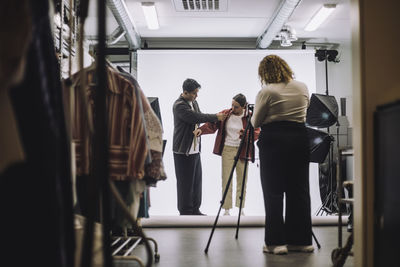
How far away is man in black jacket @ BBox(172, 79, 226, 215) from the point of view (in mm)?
4949

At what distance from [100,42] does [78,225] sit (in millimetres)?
722

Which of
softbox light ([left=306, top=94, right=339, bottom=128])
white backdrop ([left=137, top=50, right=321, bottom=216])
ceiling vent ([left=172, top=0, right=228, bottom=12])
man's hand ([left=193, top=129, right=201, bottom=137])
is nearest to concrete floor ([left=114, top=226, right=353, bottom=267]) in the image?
man's hand ([left=193, top=129, right=201, bottom=137])

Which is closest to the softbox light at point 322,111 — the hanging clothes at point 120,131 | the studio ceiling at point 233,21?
the studio ceiling at point 233,21

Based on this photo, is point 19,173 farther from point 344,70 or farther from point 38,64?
point 344,70

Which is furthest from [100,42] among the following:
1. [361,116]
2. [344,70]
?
[344,70]

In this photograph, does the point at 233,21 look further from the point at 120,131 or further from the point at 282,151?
the point at 120,131

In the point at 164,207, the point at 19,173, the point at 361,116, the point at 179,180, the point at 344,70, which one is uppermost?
the point at 344,70

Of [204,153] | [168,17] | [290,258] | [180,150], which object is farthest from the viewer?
[204,153]

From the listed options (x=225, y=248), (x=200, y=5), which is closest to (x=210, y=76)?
(x=200, y=5)

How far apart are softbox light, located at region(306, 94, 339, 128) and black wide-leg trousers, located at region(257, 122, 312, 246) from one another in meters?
2.53

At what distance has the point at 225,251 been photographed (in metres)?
3.10

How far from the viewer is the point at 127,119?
2.24m

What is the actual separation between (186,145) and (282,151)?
2182 millimetres

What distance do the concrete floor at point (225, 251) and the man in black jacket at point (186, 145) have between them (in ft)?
2.65
